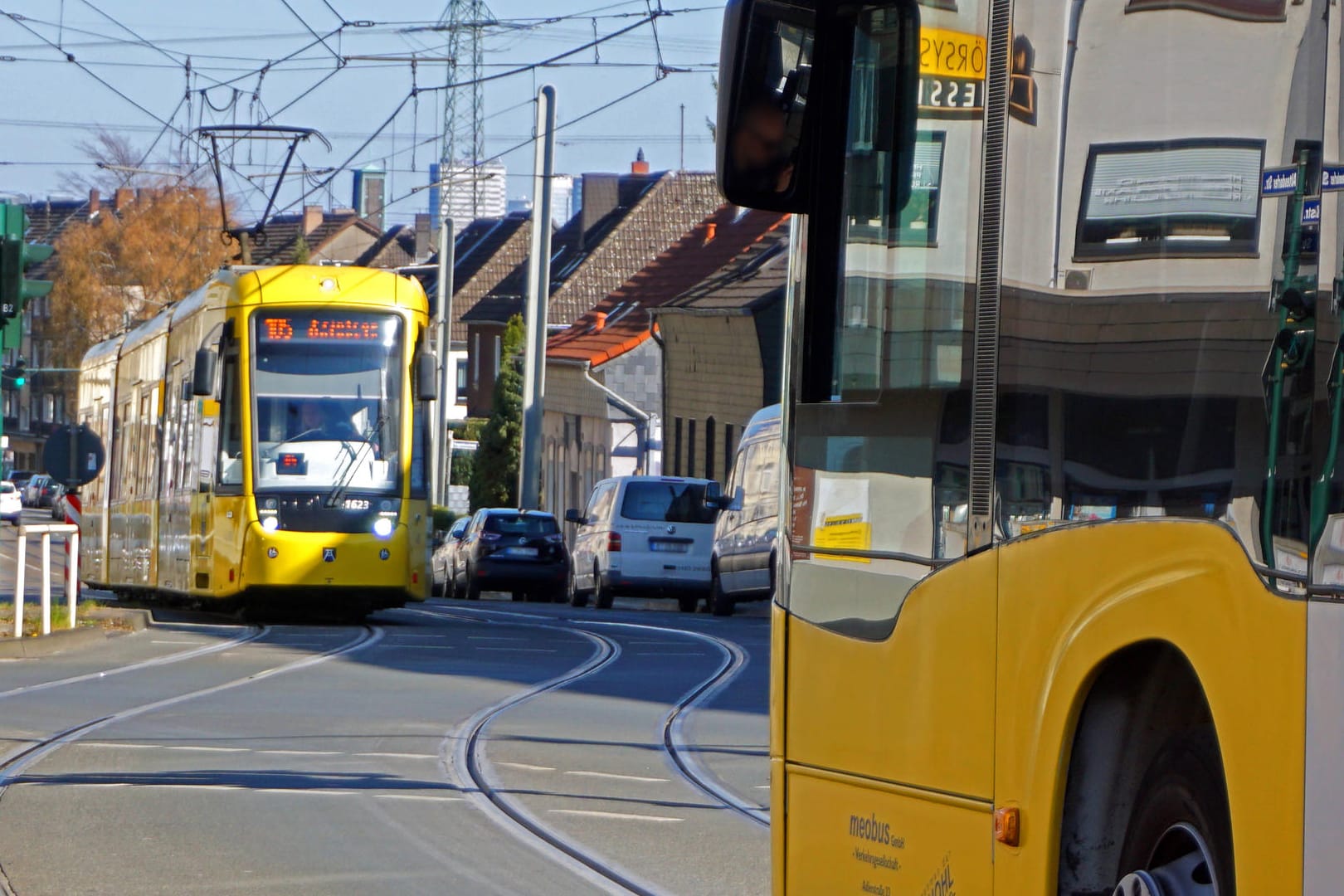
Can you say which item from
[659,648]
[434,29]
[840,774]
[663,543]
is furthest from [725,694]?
[434,29]

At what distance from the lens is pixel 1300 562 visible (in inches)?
131

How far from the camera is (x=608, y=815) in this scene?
372 inches

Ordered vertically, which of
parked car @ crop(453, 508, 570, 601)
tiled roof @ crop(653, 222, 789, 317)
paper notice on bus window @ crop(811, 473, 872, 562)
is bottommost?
parked car @ crop(453, 508, 570, 601)

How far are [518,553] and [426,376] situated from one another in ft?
50.1

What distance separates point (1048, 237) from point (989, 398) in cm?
39

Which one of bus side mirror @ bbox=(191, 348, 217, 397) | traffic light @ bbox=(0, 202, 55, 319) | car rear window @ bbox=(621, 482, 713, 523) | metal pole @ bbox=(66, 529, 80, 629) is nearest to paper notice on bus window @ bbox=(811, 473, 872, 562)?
traffic light @ bbox=(0, 202, 55, 319)

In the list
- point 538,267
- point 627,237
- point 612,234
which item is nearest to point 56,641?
point 538,267

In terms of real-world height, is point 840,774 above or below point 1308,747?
below

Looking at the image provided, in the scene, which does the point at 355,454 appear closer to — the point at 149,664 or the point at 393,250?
the point at 149,664

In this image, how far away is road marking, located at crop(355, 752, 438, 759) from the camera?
1128 centimetres

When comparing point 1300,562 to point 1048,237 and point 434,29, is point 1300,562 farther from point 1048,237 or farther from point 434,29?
point 434,29

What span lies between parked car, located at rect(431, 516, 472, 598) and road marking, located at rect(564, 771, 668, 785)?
28.5 meters

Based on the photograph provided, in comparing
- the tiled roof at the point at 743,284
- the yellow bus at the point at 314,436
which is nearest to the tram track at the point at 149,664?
the yellow bus at the point at 314,436

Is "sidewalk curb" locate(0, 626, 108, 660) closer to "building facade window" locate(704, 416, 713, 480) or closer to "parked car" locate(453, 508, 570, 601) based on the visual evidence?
"parked car" locate(453, 508, 570, 601)
